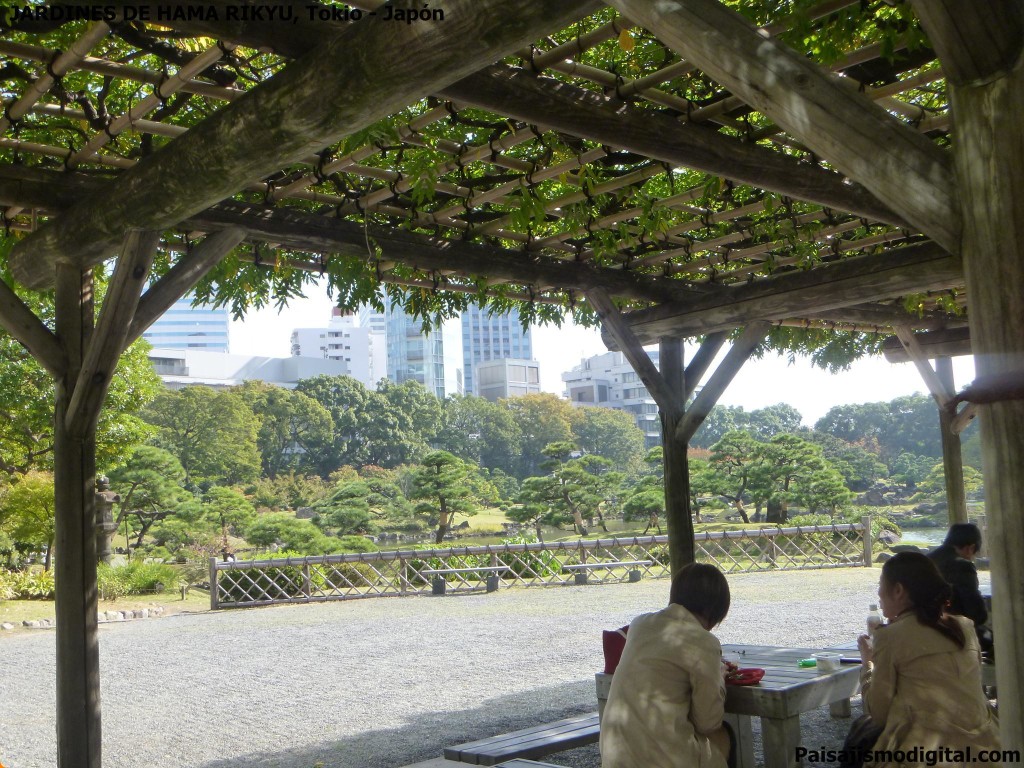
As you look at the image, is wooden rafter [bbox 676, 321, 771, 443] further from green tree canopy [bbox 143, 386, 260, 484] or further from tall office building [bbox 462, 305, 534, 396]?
tall office building [bbox 462, 305, 534, 396]

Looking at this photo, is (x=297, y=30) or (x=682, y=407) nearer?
(x=297, y=30)

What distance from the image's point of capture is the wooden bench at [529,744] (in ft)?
13.2

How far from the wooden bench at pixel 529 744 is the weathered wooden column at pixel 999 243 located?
2799 mm

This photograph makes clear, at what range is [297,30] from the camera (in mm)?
2346

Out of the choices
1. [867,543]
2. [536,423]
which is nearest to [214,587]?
[867,543]

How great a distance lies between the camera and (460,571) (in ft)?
44.6

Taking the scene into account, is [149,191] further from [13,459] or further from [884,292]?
[13,459]

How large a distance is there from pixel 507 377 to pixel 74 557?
5849 centimetres

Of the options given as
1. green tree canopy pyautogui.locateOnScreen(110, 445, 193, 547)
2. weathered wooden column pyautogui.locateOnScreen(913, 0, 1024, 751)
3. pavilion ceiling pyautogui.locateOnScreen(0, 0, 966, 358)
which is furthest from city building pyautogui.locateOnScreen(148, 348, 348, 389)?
weathered wooden column pyautogui.locateOnScreen(913, 0, 1024, 751)

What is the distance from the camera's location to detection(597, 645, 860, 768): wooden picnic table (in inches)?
128

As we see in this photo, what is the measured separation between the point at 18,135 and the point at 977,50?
3.12 m

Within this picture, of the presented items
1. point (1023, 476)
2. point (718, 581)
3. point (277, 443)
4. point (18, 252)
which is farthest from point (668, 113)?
point (277, 443)

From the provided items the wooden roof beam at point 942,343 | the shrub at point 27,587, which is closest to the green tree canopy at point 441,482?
the shrub at point 27,587

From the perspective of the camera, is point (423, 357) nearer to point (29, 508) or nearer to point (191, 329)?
point (29, 508)
